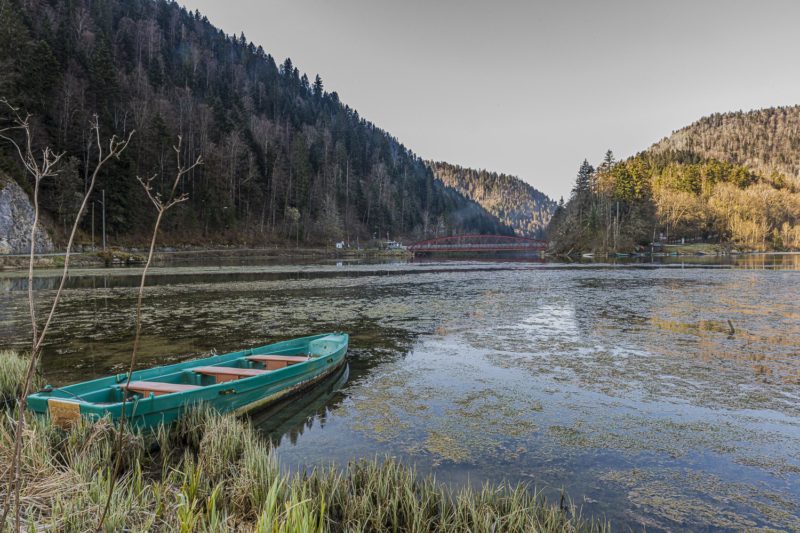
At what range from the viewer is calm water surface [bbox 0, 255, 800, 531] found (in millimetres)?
5746

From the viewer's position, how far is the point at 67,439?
18.9 ft

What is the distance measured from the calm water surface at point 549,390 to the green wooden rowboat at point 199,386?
0.47 metres

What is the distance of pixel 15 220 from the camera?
42.3 metres

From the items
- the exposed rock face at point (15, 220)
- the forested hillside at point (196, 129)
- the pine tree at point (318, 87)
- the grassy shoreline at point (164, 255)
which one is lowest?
the grassy shoreline at point (164, 255)

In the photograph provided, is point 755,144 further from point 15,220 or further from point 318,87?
point 15,220

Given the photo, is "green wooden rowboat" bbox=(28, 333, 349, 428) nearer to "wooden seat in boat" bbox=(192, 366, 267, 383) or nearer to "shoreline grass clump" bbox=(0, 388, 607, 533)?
"wooden seat in boat" bbox=(192, 366, 267, 383)

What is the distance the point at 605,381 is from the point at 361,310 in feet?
38.8

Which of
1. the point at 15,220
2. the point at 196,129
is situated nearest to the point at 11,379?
the point at 15,220

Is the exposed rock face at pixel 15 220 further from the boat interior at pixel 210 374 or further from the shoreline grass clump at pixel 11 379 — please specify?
the boat interior at pixel 210 374

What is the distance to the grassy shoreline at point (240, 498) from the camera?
12.7ft

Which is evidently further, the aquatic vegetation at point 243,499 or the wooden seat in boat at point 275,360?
the wooden seat in boat at point 275,360

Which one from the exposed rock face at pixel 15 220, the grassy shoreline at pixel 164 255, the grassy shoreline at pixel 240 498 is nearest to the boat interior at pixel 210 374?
the grassy shoreline at pixel 240 498

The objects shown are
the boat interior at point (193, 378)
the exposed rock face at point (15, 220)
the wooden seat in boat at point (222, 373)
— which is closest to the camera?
the boat interior at point (193, 378)

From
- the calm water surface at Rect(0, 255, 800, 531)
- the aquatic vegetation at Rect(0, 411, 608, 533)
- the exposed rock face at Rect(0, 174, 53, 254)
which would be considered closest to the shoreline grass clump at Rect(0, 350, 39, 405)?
the calm water surface at Rect(0, 255, 800, 531)
